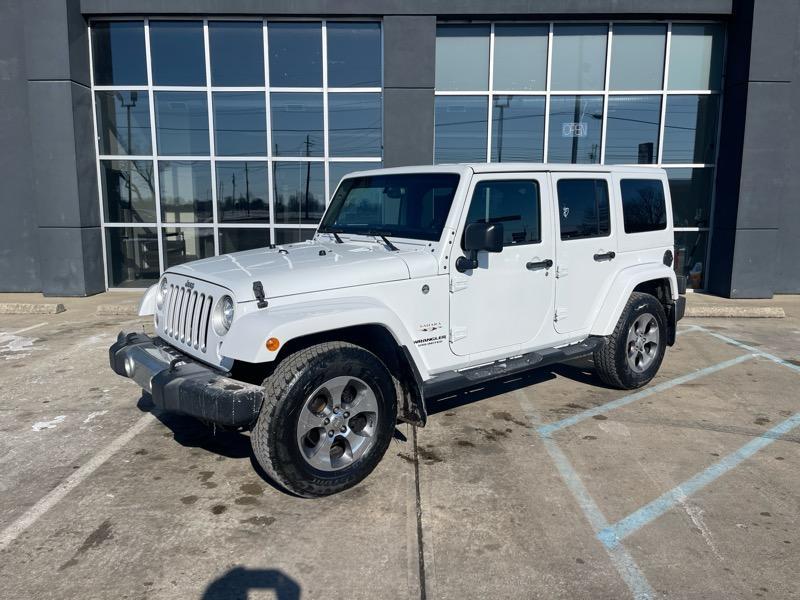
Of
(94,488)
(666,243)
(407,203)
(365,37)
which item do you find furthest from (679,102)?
(94,488)

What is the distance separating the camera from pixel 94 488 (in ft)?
12.3

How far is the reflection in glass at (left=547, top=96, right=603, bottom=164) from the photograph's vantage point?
11.4 m

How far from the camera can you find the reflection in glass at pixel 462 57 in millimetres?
11133

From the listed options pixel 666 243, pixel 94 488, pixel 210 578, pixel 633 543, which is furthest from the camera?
pixel 666 243

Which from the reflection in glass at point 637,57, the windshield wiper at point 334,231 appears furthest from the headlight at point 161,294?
the reflection in glass at point 637,57

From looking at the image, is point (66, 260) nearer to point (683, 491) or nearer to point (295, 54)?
point (295, 54)

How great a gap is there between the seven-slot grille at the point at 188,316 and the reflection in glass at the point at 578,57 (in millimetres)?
9484

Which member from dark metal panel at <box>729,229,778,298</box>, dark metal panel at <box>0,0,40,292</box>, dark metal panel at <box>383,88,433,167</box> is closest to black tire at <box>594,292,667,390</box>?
dark metal panel at <box>383,88,433,167</box>

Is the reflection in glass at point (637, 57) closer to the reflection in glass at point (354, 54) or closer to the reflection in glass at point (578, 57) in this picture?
the reflection in glass at point (578, 57)

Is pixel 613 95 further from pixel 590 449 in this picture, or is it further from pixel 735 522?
pixel 735 522

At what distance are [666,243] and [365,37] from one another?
24.4 ft

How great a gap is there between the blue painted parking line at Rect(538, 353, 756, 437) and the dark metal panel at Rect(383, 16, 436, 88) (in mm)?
6874

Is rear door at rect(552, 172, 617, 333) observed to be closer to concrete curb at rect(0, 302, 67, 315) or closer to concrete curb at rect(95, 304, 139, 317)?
concrete curb at rect(95, 304, 139, 317)

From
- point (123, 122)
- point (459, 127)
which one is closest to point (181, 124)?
point (123, 122)
